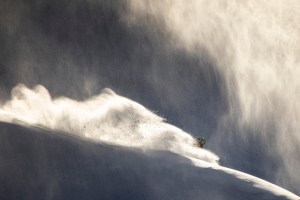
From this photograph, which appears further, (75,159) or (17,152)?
(75,159)

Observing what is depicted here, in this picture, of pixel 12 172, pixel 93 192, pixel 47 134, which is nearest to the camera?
pixel 12 172

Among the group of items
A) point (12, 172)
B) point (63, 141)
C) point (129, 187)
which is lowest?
point (12, 172)

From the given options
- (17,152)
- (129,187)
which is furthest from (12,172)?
(129,187)

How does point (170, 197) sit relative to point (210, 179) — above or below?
below

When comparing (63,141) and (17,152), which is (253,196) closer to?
(63,141)

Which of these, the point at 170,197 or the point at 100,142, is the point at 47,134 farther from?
→ the point at 170,197

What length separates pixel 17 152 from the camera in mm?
29781

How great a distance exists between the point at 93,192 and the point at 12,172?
658cm

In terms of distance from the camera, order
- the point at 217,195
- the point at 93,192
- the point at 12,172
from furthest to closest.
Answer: the point at 217,195 < the point at 93,192 < the point at 12,172

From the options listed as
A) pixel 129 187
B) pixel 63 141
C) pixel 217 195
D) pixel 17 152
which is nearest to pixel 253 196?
pixel 217 195

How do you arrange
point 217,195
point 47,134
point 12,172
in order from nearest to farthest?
point 12,172 < point 47,134 < point 217,195

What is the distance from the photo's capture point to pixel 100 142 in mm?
36594

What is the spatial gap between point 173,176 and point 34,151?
13.2 m

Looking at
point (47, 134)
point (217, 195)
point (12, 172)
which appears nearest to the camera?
point (12, 172)
